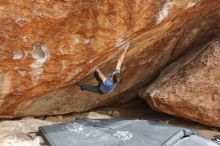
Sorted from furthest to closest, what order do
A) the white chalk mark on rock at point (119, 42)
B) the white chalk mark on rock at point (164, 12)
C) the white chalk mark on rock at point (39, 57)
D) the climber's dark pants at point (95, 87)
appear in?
the climber's dark pants at point (95, 87), the white chalk mark on rock at point (119, 42), the white chalk mark on rock at point (164, 12), the white chalk mark on rock at point (39, 57)

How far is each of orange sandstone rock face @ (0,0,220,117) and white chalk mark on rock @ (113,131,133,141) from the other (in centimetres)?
117

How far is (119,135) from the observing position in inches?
179

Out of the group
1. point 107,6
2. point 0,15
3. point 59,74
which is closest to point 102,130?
point 59,74

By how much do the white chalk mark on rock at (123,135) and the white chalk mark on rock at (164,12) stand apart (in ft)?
5.45

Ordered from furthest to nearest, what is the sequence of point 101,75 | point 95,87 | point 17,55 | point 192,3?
point 95,87
point 101,75
point 192,3
point 17,55

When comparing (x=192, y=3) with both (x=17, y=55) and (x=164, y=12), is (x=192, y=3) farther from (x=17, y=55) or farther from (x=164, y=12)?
(x=17, y=55)

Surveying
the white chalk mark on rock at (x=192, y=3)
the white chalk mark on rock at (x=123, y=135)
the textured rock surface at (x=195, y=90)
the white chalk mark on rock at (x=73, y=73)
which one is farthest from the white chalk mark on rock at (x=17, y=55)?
the textured rock surface at (x=195, y=90)

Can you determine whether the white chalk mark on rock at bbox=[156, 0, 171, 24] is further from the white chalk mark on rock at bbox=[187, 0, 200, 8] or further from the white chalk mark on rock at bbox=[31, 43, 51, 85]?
the white chalk mark on rock at bbox=[31, 43, 51, 85]

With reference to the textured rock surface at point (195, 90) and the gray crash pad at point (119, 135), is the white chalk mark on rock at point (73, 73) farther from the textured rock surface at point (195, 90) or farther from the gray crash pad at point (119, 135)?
the textured rock surface at point (195, 90)

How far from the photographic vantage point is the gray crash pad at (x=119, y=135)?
173 inches

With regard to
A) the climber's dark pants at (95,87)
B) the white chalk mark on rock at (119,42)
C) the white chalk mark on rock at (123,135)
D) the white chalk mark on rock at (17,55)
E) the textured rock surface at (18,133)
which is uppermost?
A: the white chalk mark on rock at (17,55)

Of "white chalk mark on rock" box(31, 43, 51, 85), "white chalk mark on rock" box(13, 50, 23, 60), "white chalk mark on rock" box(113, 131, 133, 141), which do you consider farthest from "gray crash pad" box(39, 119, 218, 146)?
"white chalk mark on rock" box(13, 50, 23, 60)

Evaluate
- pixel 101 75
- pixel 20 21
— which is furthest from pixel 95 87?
pixel 20 21

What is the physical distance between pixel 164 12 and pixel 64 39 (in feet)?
4.85
